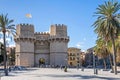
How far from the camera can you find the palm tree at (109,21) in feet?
160

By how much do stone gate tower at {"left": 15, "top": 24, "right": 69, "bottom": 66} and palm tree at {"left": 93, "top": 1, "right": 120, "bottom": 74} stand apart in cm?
6676

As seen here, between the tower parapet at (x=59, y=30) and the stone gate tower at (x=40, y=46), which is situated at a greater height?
the tower parapet at (x=59, y=30)

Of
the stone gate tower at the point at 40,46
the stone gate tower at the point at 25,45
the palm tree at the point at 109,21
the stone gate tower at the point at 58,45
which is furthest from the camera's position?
the stone gate tower at the point at 58,45

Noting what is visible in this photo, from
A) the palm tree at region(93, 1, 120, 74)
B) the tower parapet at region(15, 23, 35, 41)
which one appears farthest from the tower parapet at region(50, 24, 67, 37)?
the palm tree at region(93, 1, 120, 74)

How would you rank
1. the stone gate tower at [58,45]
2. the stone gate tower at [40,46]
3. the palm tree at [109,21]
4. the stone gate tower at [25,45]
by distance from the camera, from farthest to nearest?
the stone gate tower at [58,45] → the stone gate tower at [40,46] → the stone gate tower at [25,45] → the palm tree at [109,21]

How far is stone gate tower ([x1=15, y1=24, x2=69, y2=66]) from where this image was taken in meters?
116

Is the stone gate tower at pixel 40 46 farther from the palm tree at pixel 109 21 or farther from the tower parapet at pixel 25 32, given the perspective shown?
the palm tree at pixel 109 21

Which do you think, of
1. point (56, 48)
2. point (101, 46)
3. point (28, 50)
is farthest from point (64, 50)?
point (101, 46)

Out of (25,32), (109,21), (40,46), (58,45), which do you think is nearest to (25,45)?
(25,32)

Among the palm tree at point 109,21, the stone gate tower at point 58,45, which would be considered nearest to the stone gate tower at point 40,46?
the stone gate tower at point 58,45

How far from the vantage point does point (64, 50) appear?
117 metres

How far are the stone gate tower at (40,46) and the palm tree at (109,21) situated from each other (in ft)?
219

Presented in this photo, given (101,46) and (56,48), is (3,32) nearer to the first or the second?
(101,46)

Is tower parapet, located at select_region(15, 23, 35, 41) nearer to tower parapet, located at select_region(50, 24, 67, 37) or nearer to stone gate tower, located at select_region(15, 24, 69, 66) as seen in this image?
stone gate tower, located at select_region(15, 24, 69, 66)
